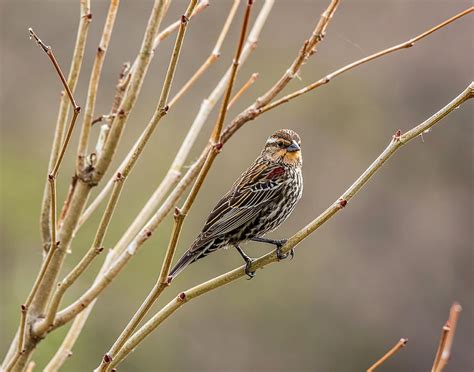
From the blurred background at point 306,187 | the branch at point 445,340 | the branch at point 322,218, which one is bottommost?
the branch at point 445,340

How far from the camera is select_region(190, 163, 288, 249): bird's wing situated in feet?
13.5

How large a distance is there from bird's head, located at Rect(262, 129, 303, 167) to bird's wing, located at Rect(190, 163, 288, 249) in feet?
0.20

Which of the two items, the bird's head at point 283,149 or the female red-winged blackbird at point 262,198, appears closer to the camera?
the female red-winged blackbird at point 262,198

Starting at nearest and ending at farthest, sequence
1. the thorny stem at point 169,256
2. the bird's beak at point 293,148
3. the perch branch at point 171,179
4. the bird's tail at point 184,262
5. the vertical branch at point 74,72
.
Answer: the thorny stem at point 169,256 < the vertical branch at point 74,72 < the perch branch at point 171,179 < the bird's tail at point 184,262 < the bird's beak at point 293,148

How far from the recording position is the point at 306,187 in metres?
15.7

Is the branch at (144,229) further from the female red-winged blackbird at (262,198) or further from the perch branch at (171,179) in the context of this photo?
the female red-winged blackbird at (262,198)

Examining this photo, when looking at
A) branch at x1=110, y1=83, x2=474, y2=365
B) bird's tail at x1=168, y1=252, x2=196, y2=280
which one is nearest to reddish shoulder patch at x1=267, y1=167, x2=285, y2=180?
bird's tail at x1=168, y1=252, x2=196, y2=280

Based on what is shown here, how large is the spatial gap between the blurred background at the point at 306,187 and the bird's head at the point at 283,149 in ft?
26.6

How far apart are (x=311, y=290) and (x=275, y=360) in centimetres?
182

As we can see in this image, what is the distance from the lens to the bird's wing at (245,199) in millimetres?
4109

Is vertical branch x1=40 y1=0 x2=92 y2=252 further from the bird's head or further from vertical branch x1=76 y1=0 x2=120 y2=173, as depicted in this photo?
the bird's head

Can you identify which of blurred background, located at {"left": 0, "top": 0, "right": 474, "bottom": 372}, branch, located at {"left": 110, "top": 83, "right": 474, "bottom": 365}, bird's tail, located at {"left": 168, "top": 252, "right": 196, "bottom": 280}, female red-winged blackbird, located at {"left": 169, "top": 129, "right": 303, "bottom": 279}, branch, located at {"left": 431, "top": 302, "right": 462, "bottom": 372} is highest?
blurred background, located at {"left": 0, "top": 0, "right": 474, "bottom": 372}

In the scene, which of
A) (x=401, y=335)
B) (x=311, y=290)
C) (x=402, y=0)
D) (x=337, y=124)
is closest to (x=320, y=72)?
(x=337, y=124)

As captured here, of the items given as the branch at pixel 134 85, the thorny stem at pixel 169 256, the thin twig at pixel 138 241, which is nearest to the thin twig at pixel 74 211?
the branch at pixel 134 85
